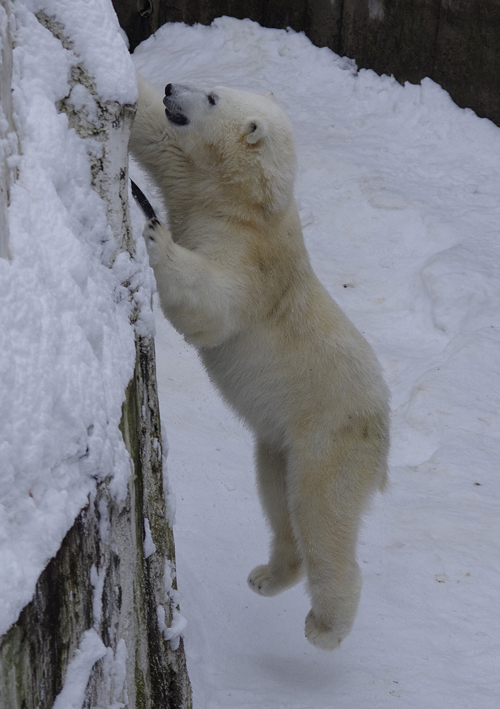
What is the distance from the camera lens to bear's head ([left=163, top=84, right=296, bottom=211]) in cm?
267

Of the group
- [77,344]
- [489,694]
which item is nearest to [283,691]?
[489,694]

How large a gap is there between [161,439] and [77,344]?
62cm

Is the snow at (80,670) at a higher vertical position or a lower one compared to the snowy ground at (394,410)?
higher

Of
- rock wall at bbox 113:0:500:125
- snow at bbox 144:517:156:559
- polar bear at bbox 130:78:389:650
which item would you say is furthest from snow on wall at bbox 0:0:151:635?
rock wall at bbox 113:0:500:125

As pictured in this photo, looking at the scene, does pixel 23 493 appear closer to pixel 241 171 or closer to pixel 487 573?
pixel 241 171

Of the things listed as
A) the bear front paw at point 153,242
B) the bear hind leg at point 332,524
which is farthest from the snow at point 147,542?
the bear hind leg at point 332,524

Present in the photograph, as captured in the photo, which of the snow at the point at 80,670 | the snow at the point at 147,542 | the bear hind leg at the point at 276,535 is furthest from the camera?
the bear hind leg at the point at 276,535

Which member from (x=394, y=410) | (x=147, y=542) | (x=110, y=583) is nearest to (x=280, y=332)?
(x=147, y=542)

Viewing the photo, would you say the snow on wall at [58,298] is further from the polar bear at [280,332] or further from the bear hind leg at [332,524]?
the bear hind leg at [332,524]

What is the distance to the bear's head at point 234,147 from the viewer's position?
267cm

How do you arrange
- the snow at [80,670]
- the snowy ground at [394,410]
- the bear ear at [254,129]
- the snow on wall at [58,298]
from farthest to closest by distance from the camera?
1. the snowy ground at [394,410]
2. the bear ear at [254,129]
3. the snow at [80,670]
4. the snow on wall at [58,298]

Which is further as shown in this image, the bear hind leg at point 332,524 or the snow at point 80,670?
the bear hind leg at point 332,524

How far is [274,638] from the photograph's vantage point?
116 inches

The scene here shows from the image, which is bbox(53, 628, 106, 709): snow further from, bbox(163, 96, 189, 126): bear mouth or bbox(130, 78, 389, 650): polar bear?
bbox(163, 96, 189, 126): bear mouth
